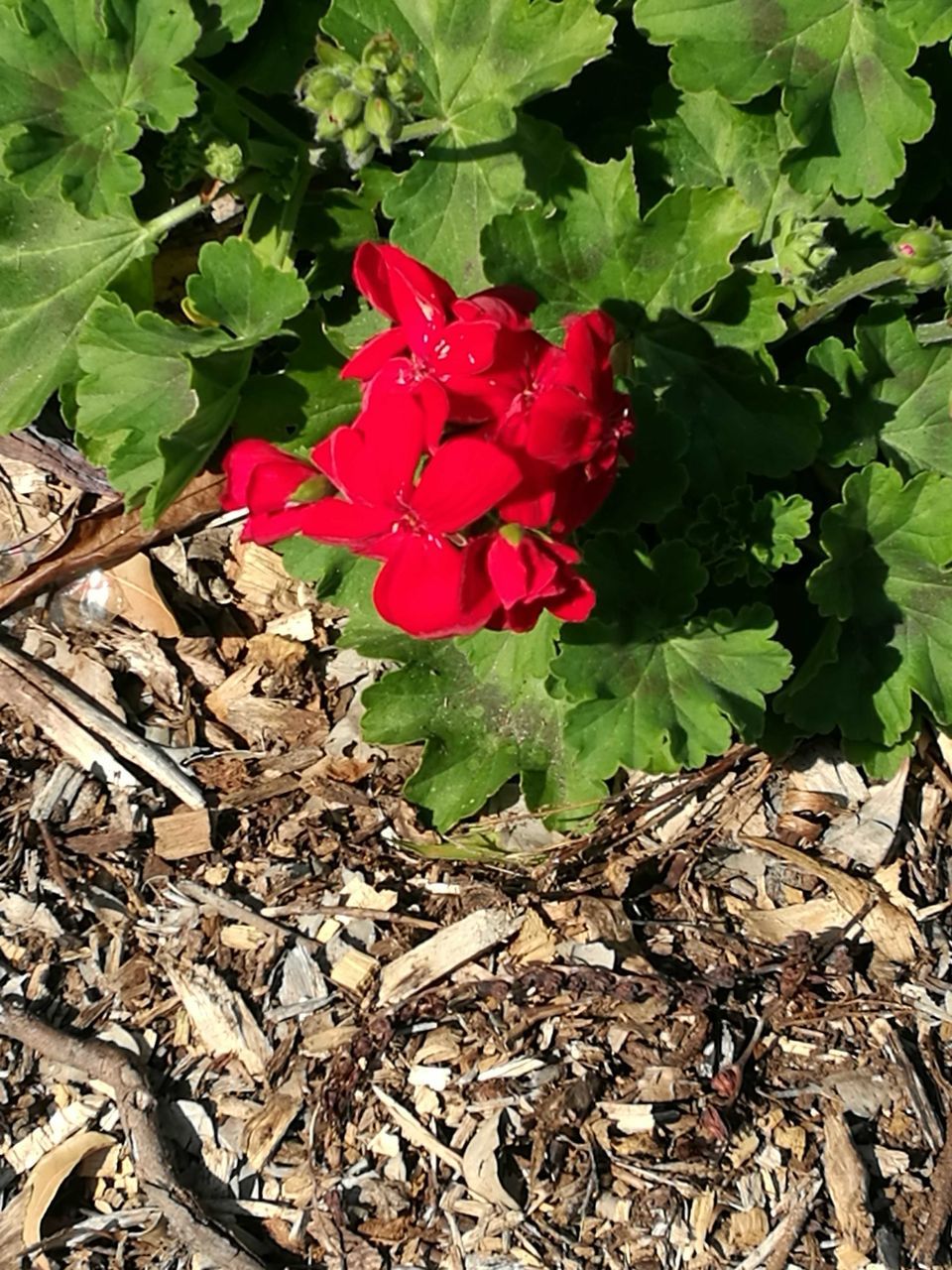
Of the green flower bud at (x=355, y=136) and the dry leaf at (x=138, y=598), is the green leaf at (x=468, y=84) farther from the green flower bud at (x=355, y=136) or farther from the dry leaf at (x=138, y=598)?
the dry leaf at (x=138, y=598)

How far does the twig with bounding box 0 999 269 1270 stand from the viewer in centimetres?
332

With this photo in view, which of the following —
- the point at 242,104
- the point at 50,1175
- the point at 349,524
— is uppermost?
the point at 242,104

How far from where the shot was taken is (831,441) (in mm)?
3447

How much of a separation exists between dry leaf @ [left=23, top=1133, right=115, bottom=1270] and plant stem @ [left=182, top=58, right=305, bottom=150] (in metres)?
2.27

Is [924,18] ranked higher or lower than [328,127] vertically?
lower

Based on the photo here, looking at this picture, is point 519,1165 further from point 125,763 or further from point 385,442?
point 385,442

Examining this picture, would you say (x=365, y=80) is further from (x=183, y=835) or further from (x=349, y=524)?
(x=183, y=835)

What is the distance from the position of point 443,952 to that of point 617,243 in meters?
1.66

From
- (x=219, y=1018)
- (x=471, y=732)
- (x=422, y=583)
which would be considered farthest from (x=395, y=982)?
(x=422, y=583)

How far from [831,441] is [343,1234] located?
207cm

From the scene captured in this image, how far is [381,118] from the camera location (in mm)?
2691

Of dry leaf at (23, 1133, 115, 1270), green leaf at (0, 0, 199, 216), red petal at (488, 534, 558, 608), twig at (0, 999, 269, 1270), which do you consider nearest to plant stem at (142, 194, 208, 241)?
green leaf at (0, 0, 199, 216)

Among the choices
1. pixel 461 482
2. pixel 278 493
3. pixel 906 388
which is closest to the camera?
pixel 461 482

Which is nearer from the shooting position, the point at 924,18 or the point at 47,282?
the point at 924,18
